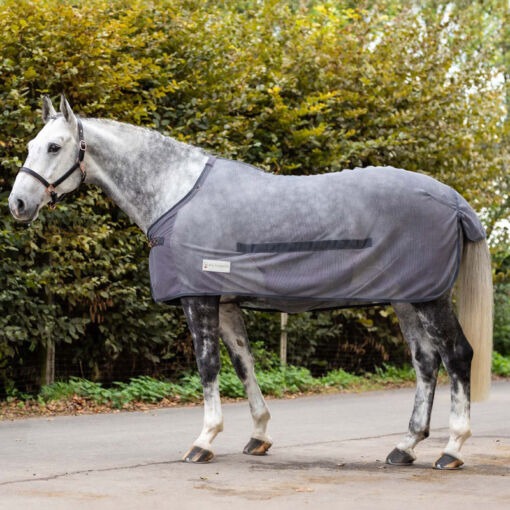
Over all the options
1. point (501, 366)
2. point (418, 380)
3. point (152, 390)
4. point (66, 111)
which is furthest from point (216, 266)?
point (501, 366)

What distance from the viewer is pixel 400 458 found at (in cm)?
726

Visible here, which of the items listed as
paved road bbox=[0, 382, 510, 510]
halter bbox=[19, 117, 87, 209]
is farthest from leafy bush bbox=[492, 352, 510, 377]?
halter bbox=[19, 117, 87, 209]

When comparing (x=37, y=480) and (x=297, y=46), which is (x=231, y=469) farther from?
(x=297, y=46)

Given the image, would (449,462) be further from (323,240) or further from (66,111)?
(66,111)

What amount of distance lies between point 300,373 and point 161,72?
3972 millimetres

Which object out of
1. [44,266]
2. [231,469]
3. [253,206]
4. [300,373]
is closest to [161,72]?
[44,266]

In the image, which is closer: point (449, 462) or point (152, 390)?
point (449, 462)

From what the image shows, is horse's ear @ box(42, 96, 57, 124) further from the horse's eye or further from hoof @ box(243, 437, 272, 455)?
hoof @ box(243, 437, 272, 455)

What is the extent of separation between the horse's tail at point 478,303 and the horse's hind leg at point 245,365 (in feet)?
4.80

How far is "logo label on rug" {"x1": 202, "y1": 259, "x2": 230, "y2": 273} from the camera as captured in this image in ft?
23.5

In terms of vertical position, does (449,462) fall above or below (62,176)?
below

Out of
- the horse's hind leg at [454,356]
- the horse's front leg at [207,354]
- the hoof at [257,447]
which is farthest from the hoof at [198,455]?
the horse's hind leg at [454,356]

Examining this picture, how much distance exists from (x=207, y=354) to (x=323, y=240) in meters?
1.08

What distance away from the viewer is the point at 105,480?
6.36m
